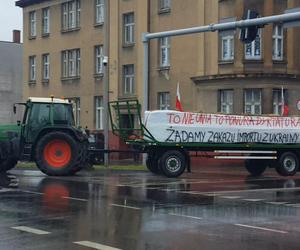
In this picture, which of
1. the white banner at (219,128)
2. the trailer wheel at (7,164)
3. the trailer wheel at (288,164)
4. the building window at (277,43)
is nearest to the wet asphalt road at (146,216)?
the trailer wheel at (7,164)

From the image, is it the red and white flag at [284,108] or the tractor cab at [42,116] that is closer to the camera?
the tractor cab at [42,116]

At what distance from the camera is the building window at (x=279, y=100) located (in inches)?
1256

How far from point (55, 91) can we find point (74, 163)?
78.8ft

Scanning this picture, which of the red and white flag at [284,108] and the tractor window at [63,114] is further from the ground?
the red and white flag at [284,108]

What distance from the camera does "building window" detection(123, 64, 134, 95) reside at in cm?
3875

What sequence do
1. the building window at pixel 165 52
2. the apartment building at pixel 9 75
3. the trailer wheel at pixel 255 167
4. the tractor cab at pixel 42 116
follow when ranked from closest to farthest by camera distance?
the tractor cab at pixel 42 116 < the trailer wheel at pixel 255 167 < the building window at pixel 165 52 < the apartment building at pixel 9 75

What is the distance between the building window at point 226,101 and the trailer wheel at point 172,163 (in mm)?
9995

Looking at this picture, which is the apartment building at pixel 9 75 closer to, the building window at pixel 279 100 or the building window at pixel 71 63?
the building window at pixel 71 63

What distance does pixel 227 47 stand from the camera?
3266cm

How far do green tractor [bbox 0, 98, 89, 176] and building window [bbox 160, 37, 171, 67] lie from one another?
1525cm

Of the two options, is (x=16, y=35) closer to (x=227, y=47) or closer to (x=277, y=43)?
(x=227, y=47)

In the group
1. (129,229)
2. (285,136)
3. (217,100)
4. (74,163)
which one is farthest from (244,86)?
(129,229)

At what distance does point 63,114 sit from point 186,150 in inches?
183

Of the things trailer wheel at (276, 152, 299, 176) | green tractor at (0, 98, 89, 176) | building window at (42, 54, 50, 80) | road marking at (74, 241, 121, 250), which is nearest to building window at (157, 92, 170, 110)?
building window at (42, 54, 50, 80)
